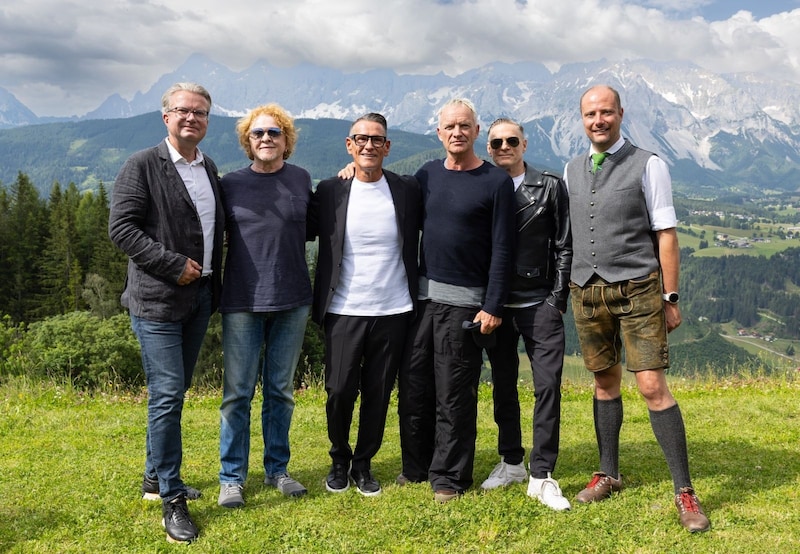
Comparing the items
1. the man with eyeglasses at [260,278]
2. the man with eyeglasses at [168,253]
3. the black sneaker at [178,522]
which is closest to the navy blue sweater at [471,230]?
the man with eyeglasses at [260,278]

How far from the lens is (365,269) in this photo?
521 centimetres

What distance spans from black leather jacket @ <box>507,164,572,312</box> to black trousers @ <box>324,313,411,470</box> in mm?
1070

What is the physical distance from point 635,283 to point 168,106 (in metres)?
3.90

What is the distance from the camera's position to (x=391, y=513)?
4.98m

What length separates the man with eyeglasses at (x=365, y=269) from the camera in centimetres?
520

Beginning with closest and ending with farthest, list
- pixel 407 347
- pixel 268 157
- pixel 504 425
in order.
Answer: pixel 268 157 → pixel 407 347 → pixel 504 425

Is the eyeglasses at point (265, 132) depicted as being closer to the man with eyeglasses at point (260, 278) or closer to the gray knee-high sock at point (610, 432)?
the man with eyeglasses at point (260, 278)

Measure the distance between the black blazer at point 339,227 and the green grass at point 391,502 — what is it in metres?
1.70

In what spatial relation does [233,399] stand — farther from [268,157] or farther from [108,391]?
[108,391]

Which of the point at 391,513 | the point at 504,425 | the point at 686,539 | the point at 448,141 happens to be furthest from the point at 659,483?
the point at 448,141

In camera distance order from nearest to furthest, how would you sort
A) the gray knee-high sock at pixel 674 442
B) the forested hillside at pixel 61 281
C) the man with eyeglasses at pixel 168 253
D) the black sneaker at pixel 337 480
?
1. the man with eyeglasses at pixel 168 253
2. the gray knee-high sock at pixel 674 442
3. the black sneaker at pixel 337 480
4. the forested hillside at pixel 61 281

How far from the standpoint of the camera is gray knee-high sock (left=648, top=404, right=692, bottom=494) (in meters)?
4.86

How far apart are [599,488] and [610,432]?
19.4 inches

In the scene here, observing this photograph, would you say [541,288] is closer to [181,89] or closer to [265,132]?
[265,132]
